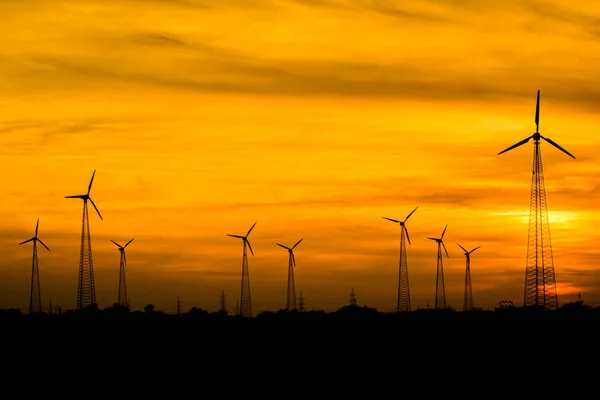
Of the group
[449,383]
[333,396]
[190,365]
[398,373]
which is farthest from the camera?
[190,365]

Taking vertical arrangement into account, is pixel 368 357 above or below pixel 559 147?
below

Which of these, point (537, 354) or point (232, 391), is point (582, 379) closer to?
point (537, 354)

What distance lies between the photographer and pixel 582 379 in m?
156

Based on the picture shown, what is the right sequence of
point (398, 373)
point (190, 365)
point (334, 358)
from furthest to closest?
1. point (334, 358)
2. point (190, 365)
3. point (398, 373)

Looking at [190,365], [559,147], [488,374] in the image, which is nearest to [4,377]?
[190,365]

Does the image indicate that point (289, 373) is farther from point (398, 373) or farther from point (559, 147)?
point (559, 147)

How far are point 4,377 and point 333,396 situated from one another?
51014mm

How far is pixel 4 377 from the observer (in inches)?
6255

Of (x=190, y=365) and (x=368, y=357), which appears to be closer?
(x=190, y=365)

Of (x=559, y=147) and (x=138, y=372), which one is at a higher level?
(x=559, y=147)

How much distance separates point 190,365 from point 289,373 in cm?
1947

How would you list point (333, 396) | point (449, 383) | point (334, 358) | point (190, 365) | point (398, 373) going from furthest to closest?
point (334, 358), point (190, 365), point (398, 373), point (449, 383), point (333, 396)

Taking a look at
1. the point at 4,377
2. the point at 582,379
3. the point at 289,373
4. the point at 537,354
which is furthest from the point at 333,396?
the point at 537,354

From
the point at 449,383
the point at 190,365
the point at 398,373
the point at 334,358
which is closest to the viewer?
the point at 449,383
